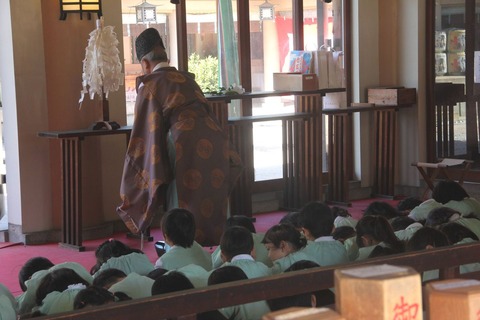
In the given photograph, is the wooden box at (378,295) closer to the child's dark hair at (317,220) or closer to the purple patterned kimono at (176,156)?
the child's dark hair at (317,220)

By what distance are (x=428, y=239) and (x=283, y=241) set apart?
0.69 metres

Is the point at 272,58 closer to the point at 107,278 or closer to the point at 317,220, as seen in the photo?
the point at 317,220

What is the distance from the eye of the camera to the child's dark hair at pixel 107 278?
3.54 m

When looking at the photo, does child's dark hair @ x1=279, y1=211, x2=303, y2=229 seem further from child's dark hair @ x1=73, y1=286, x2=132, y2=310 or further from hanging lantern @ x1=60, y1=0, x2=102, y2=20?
hanging lantern @ x1=60, y1=0, x2=102, y2=20

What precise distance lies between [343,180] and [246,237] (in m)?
4.31

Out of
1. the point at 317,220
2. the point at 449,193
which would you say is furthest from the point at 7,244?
the point at 449,193

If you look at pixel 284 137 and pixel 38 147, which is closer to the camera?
pixel 38 147

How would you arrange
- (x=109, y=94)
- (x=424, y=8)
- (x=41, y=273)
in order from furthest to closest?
(x=424, y=8), (x=109, y=94), (x=41, y=273)

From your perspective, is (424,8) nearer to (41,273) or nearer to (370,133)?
(370,133)

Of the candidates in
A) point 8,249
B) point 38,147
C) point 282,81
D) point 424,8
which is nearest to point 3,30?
point 38,147

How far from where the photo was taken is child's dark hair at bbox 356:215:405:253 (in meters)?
4.01

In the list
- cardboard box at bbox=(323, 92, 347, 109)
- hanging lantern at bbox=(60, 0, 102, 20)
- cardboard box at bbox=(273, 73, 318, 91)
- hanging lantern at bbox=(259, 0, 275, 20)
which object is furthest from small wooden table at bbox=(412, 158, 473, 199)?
hanging lantern at bbox=(60, 0, 102, 20)

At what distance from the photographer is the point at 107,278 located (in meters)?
3.56

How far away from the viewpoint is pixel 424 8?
26.9ft
